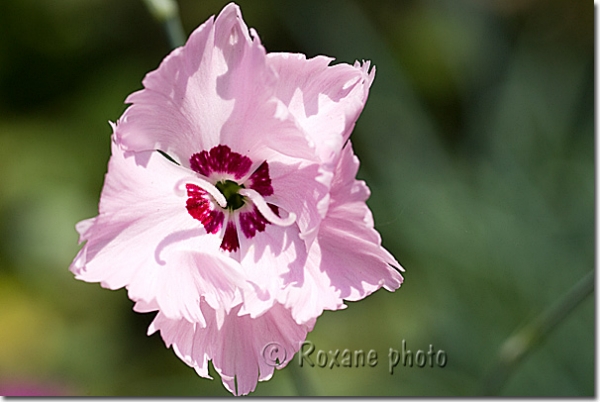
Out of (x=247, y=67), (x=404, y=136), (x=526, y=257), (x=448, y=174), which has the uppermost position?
(x=247, y=67)

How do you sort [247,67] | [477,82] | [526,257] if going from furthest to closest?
[477,82] < [526,257] < [247,67]

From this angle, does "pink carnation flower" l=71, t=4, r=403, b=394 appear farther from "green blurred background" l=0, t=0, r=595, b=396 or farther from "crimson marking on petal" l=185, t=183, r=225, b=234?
"green blurred background" l=0, t=0, r=595, b=396

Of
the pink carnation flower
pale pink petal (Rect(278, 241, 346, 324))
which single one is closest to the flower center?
the pink carnation flower

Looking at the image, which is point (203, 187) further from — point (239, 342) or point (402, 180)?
point (402, 180)

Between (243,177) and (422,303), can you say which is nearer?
(243,177)

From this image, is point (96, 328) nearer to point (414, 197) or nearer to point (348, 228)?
point (414, 197)

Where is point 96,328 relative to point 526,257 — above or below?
above

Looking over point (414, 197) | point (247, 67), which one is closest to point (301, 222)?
point (247, 67)
